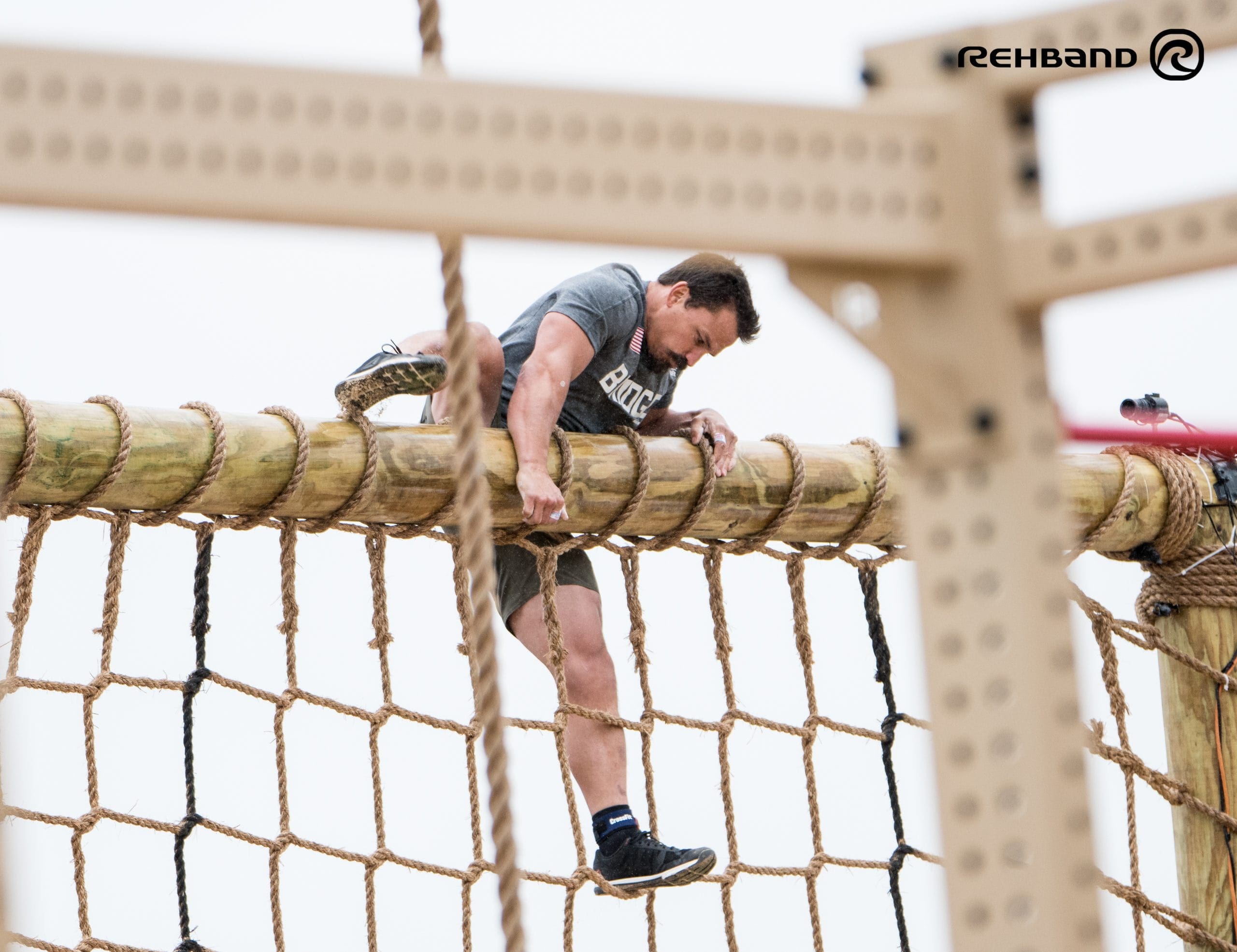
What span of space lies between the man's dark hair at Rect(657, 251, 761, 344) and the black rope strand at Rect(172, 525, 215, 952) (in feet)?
2.91

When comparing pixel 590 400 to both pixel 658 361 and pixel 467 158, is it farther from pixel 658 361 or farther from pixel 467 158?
pixel 467 158

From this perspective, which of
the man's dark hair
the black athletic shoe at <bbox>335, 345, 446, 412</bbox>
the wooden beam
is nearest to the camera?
the wooden beam

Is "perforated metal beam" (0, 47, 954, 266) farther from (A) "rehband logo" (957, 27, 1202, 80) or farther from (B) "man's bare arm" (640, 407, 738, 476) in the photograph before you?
(B) "man's bare arm" (640, 407, 738, 476)

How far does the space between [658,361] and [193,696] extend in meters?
0.89

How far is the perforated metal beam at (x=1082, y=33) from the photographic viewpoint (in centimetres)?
73

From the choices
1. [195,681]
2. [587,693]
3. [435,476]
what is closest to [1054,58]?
[435,476]

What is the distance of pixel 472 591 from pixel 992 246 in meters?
0.30

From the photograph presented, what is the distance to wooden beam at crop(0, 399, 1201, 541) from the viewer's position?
1.60 meters

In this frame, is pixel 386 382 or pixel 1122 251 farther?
pixel 386 382

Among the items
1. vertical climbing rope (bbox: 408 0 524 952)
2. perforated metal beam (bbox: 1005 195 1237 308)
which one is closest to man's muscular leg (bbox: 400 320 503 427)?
vertical climbing rope (bbox: 408 0 524 952)

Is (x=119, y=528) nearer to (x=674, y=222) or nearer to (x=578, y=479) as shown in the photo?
(x=578, y=479)

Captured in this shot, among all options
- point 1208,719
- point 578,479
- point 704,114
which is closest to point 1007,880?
point 704,114

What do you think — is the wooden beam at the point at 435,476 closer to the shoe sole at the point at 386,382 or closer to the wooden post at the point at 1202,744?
the shoe sole at the point at 386,382

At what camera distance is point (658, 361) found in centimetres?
235
